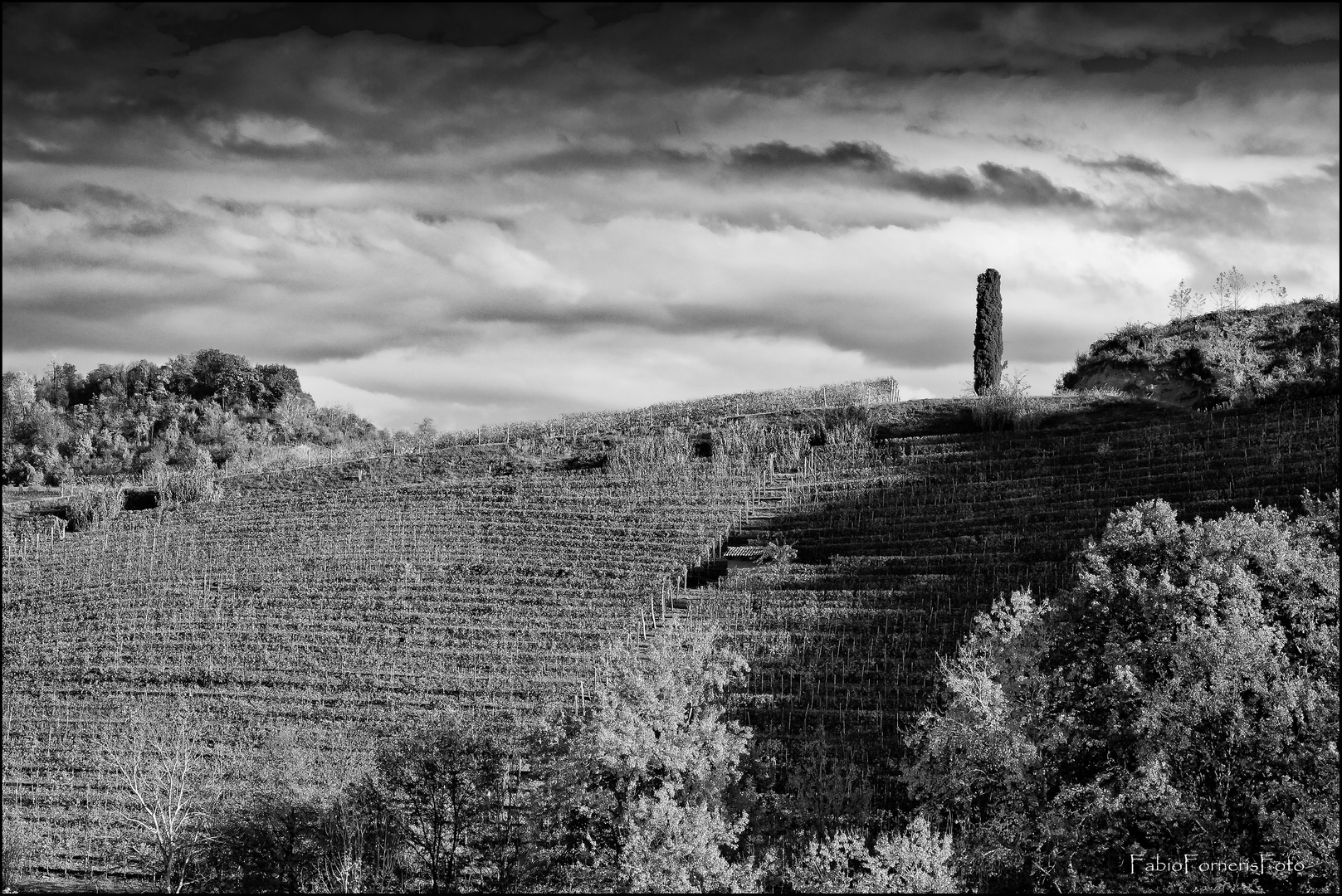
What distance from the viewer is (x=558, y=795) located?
22141 mm

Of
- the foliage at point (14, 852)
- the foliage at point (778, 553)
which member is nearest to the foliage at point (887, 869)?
the foliage at point (14, 852)

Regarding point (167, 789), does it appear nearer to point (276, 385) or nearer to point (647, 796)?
point (647, 796)

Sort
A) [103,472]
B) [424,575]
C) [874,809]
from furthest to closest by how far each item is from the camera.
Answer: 1. [103,472]
2. [424,575]
3. [874,809]

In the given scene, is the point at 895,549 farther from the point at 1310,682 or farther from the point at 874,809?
the point at 1310,682

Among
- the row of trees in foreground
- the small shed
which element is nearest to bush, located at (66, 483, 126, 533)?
the small shed

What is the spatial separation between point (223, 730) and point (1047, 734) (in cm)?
2150

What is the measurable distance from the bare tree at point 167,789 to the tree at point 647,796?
7.93 m

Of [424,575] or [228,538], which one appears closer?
[424,575]

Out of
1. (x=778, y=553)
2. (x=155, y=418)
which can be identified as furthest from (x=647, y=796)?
(x=155, y=418)

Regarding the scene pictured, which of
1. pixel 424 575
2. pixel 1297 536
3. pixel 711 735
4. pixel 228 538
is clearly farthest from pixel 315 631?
pixel 1297 536

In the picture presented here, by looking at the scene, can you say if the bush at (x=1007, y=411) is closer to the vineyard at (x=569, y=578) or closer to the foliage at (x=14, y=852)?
the vineyard at (x=569, y=578)

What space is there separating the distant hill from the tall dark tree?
19.5ft

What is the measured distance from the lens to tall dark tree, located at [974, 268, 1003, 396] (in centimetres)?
5703

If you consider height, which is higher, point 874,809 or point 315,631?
point 315,631
